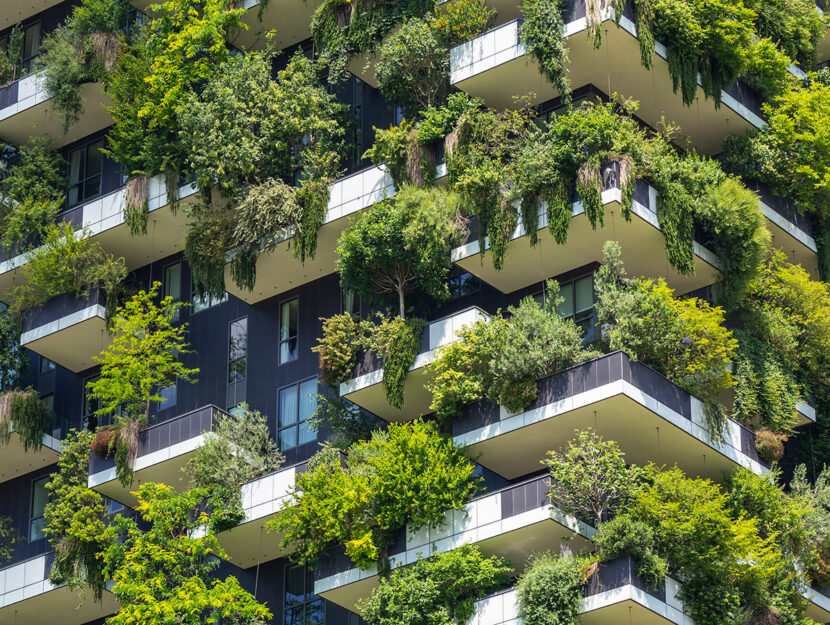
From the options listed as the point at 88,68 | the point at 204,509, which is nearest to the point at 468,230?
the point at 204,509

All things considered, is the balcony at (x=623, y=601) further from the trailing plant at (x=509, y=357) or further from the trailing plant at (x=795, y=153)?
the trailing plant at (x=795, y=153)

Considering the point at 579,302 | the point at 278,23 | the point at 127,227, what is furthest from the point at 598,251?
the point at 127,227

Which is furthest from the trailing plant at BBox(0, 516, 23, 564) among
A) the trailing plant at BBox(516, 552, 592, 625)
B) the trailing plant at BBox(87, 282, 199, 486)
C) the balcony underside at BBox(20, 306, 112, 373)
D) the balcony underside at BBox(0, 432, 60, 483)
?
the trailing plant at BBox(516, 552, 592, 625)

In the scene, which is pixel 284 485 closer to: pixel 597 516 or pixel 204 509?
pixel 204 509

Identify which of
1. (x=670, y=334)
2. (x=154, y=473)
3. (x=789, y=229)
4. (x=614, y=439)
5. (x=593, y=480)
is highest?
(x=789, y=229)

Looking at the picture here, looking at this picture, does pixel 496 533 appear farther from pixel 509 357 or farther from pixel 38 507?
pixel 38 507

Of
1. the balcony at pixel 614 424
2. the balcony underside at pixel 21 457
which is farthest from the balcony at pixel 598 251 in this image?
the balcony underside at pixel 21 457
